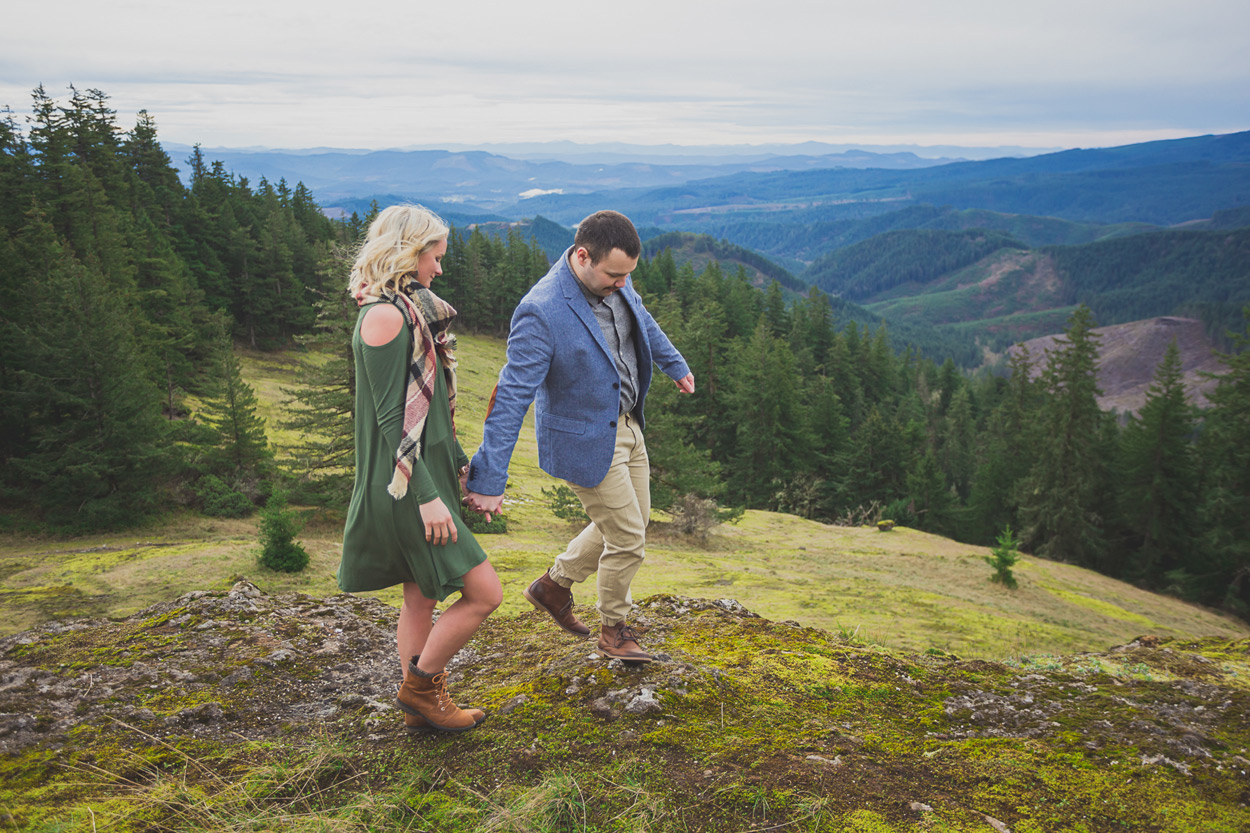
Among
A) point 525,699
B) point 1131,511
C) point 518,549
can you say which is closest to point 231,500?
point 518,549

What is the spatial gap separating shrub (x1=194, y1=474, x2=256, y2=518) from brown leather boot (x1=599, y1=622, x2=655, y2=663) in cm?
1934

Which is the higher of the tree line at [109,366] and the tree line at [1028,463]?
the tree line at [109,366]

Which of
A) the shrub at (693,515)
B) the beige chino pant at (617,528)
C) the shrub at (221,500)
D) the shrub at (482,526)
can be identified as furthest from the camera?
the shrub at (693,515)

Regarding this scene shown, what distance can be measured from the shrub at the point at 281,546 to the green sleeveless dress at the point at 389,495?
9.37 metres

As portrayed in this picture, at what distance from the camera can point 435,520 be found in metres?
3.26

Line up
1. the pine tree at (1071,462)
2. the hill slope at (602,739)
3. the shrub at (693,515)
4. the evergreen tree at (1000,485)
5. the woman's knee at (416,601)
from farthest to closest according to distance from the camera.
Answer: the evergreen tree at (1000,485) → the pine tree at (1071,462) → the shrub at (693,515) → the woman's knee at (416,601) → the hill slope at (602,739)

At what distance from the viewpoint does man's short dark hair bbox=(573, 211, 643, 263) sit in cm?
372

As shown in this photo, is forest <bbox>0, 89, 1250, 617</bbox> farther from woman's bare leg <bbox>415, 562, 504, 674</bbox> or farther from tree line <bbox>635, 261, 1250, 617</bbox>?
woman's bare leg <bbox>415, 562, 504, 674</bbox>

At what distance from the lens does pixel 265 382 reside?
132 feet

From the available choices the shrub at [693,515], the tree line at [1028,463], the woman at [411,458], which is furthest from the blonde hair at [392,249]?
the shrub at [693,515]

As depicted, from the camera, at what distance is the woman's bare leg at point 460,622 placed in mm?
3545

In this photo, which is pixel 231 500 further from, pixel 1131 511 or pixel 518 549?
pixel 1131 511

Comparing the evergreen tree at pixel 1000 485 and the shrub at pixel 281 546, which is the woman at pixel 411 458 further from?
the evergreen tree at pixel 1000 485

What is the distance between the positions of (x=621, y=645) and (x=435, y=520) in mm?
1717
